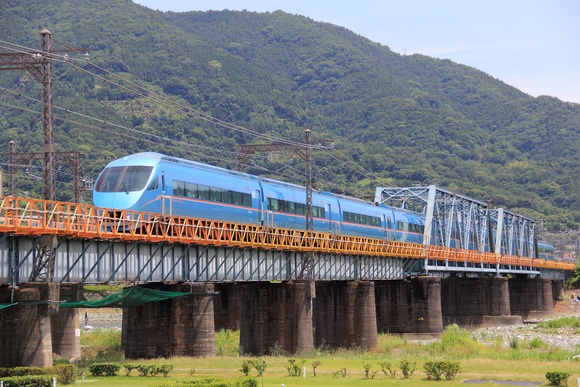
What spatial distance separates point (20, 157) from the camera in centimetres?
7831

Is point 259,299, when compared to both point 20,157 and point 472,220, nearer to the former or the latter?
point 20,157

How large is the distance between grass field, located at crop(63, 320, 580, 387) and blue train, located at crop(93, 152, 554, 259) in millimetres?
9076

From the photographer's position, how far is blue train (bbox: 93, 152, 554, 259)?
182 feet

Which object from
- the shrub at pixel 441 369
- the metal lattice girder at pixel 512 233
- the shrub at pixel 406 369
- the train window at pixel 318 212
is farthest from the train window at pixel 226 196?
the metal lattice girder at pixel 512 233

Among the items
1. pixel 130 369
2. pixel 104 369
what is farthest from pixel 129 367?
pixel 104 369

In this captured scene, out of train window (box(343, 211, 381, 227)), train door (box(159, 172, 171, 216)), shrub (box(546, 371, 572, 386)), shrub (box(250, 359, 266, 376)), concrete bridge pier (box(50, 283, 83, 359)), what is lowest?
shrub (box(546, 371, 572, 386))

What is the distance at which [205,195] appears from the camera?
59.6m

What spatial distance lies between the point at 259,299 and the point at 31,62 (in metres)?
28.3

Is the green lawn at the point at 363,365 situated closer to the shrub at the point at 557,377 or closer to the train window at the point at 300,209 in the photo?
the shrub at the point at 557,377

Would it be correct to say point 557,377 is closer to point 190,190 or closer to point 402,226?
point 190,190

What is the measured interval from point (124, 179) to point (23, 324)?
55.9 feet

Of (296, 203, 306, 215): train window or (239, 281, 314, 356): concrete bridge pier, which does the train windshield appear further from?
(296, 203, 306, 215): train window

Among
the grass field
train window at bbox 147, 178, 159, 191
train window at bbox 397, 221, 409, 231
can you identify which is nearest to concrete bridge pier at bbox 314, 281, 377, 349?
the grass field

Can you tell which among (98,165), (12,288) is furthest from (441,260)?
(98,165)
